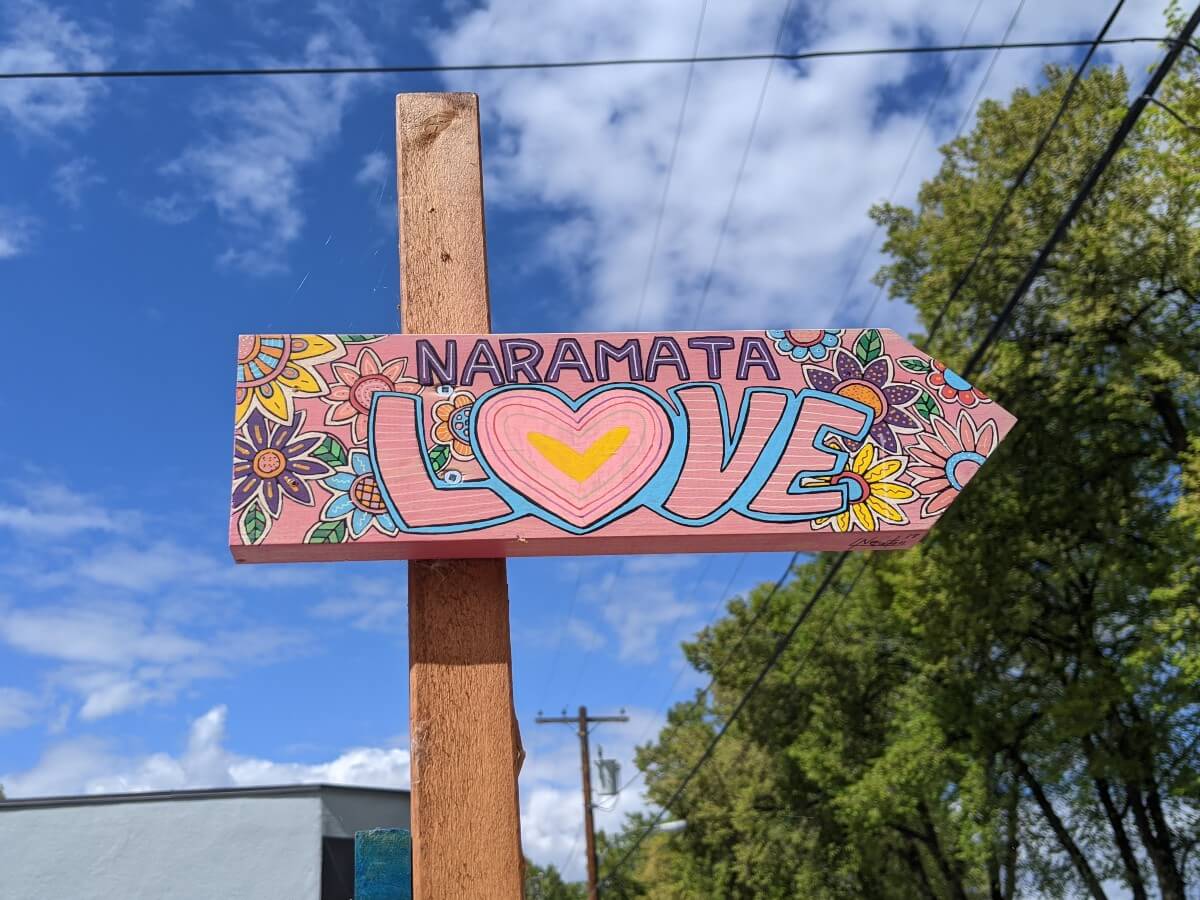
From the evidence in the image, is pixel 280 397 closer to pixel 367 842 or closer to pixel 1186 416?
pixel 367 842

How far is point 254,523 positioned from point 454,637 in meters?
0.65

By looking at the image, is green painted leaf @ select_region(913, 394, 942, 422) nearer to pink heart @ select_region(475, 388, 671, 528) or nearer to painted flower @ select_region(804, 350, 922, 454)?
painted flower @ select_region(804, 350, 922, 454)

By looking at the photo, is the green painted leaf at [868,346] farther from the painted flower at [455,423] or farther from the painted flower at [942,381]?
the painted flower at [455,423]

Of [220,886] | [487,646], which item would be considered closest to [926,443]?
[487,646]

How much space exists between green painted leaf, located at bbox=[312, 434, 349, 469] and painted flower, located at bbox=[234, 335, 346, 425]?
5.4 inches

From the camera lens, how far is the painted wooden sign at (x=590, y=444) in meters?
3.38

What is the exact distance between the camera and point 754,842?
28.2 metres

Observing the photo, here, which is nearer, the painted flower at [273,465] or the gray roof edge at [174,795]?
the painted flower at [273,465]

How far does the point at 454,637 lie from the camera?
3.38m

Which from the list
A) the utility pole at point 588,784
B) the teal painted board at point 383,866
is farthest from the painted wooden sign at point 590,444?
the utility pole at point 588,784

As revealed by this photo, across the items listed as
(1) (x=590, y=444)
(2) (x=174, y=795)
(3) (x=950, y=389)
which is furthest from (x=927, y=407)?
(2) (x=174, y=795)

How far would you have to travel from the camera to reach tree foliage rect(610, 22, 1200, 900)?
16.2 m

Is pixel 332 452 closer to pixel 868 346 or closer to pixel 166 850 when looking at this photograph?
pixel 868 346

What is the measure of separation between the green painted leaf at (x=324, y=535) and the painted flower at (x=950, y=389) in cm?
192
